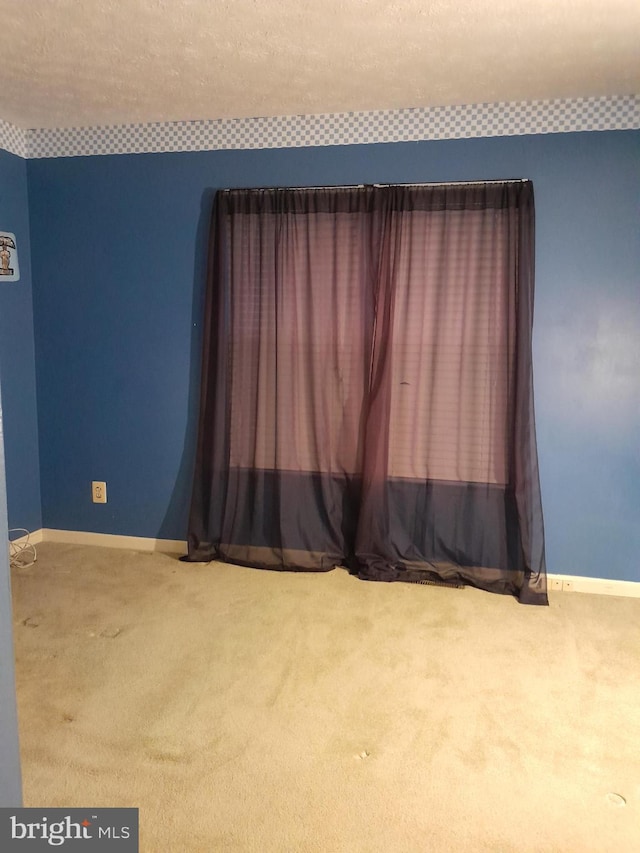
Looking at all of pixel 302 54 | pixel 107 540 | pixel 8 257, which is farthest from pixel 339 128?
pixel 107 540

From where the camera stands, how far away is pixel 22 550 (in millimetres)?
3506

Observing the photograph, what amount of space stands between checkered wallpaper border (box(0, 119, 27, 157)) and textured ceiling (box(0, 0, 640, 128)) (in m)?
0.20

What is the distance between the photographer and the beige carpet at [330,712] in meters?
1.65

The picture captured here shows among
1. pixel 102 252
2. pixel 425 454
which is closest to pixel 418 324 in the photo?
pixel 425 454

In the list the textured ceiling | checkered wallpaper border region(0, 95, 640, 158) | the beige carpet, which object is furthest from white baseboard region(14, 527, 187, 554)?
→ the textured ceiling

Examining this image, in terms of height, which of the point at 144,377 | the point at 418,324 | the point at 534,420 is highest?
the point at 418,324

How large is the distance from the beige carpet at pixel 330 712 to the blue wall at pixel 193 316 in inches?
20.9

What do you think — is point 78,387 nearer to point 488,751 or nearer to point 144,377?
point 144,377

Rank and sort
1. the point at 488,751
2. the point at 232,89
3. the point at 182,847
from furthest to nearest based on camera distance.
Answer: the point at 232,89
the point at 488,751
the point at 182,847

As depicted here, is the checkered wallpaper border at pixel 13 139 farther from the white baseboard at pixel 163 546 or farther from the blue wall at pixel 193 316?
the white baseboard at pixel 163 546

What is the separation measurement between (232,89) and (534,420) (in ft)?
6.74

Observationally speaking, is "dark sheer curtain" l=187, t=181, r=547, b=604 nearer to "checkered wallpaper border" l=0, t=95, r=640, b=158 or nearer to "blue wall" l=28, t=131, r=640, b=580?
"blue wall" l=28, t=131, r=640, b=580

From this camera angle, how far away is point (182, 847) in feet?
5.08

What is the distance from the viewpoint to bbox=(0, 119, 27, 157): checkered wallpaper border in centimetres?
328
